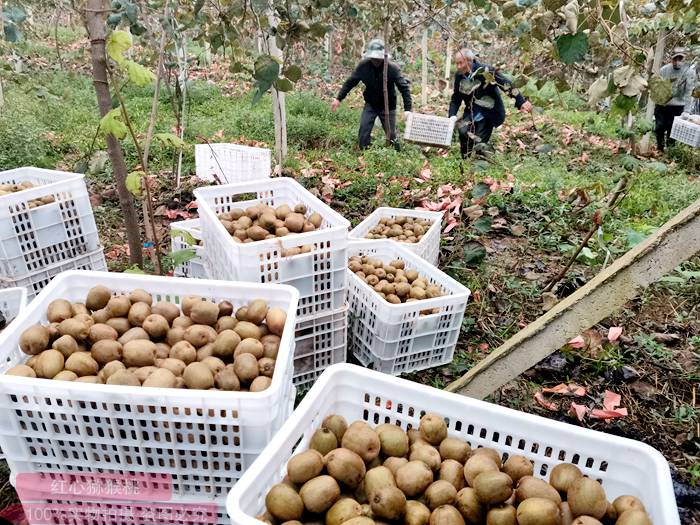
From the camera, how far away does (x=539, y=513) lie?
1.32 meters

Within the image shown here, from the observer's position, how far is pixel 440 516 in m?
1.38

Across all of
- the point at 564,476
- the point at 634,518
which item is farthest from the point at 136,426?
the point at 634,518

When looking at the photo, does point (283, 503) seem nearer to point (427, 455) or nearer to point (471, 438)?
point (427, 455)

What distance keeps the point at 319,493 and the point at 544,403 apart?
1.88 meters

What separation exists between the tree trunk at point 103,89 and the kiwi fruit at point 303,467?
2.12 meters

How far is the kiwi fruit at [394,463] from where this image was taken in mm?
1554

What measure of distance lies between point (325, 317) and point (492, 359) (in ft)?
3.08

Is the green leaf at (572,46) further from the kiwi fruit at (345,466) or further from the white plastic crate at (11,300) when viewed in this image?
the white plastic crate at (11,300)

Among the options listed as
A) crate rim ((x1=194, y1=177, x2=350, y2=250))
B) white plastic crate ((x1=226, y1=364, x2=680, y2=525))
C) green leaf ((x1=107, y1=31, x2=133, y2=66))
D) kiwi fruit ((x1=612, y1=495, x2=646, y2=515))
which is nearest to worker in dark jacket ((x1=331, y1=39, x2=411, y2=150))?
crate rim ((x1=194, y1=177, x2=350, y2=250))

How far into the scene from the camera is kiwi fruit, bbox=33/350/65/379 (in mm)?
1771

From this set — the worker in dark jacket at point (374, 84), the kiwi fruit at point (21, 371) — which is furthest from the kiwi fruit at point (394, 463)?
the worker in dark jacket at point (374, 84)

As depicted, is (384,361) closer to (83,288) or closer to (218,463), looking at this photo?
(218,463)

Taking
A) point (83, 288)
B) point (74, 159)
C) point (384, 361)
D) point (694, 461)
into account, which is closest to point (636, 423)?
point (694, 461)

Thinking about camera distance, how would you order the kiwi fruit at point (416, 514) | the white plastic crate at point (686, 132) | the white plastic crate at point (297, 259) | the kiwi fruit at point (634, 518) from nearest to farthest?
the kiwi fruit at point (634, 518) < the kiwi fruit at point (416, 514) < the white plastic crate at point (297, 259) < the white plastic crate at point (686, 132)
